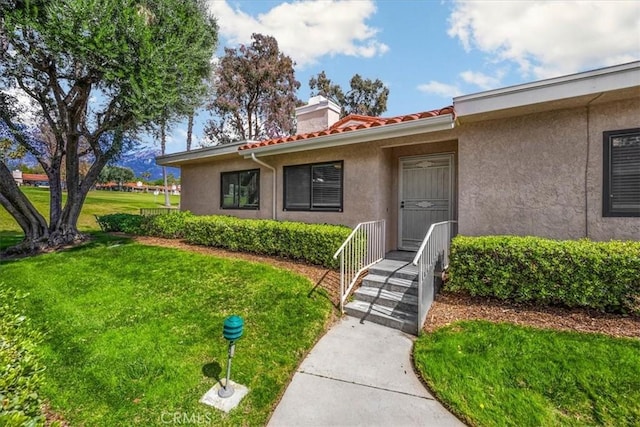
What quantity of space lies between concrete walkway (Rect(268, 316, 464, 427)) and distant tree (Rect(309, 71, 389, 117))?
28.0 metres

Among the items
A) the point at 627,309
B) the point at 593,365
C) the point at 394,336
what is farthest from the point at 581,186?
the point at 394,336

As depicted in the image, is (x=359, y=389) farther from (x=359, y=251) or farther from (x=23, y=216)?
(x=23, y=216)

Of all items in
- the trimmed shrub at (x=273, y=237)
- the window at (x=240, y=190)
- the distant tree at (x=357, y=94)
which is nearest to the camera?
the trimmed shrub at (x=273, y=237)

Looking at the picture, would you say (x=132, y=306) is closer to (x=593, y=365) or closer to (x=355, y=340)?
(x=355, y=340)

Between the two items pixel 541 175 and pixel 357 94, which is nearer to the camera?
pixel 541 175

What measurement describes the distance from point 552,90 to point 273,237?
592 centimetres

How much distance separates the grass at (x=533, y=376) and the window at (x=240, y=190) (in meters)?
6.72

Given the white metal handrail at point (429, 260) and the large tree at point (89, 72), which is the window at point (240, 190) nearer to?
the large tree at point (89, 72)

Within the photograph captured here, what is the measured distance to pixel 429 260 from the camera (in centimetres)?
467

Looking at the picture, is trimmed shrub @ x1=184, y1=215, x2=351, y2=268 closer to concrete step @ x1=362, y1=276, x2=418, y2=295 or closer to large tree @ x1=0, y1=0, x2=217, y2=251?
concrete step @ x1=362, y1=276, x2=418, y2=295

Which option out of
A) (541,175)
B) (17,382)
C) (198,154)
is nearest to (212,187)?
(198,154)

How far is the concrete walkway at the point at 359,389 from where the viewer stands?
2.74 metres

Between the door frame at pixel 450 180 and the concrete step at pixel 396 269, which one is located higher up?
the door frame at pixel 450 180

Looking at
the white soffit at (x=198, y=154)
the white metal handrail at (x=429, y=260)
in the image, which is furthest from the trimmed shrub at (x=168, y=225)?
the white metal handrail at (x=429, y=260)
